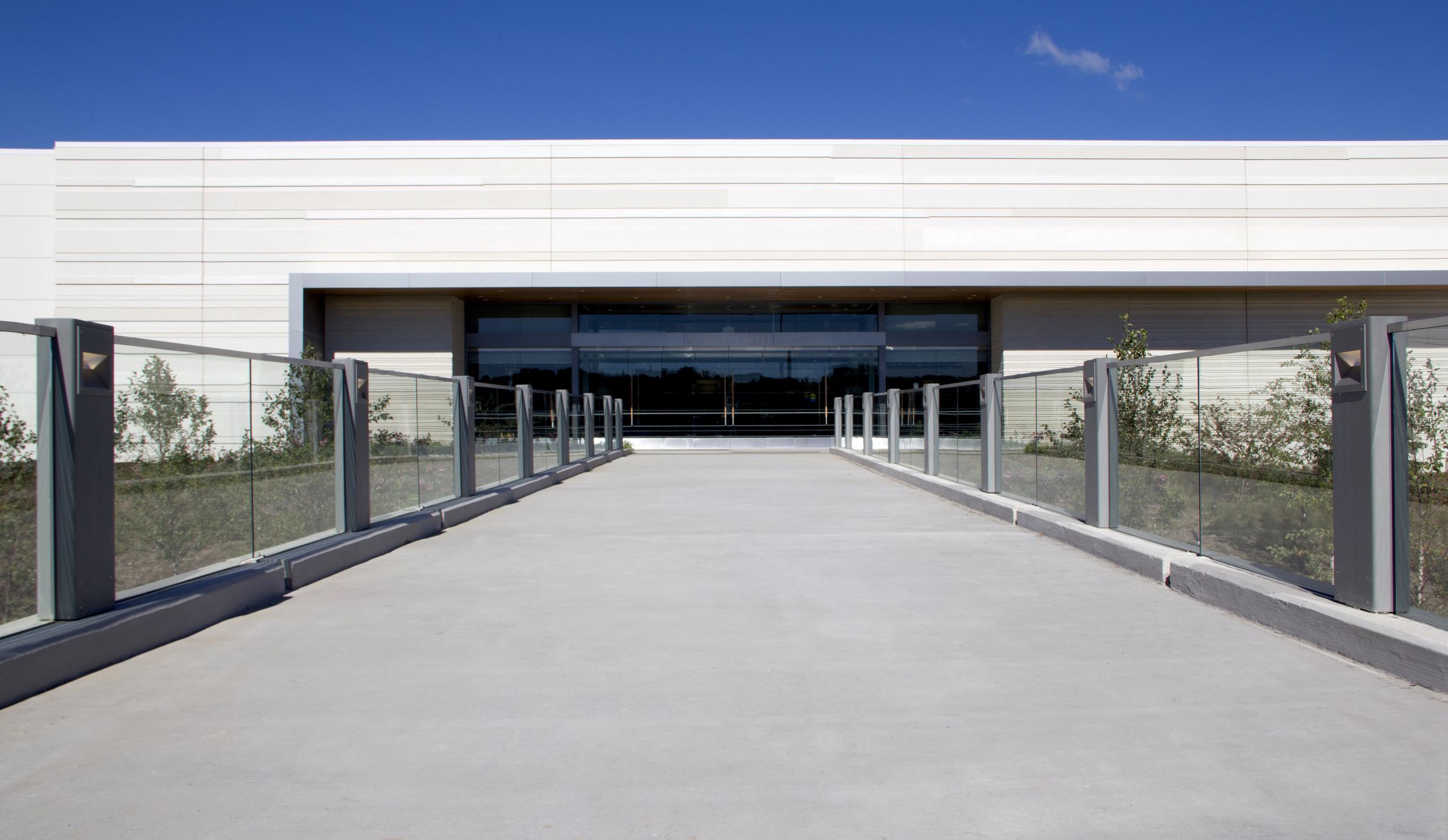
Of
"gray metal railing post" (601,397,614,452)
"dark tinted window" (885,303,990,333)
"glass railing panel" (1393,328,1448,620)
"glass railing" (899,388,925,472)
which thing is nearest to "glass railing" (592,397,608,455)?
"gray metal railing post" (601,397,614,452)

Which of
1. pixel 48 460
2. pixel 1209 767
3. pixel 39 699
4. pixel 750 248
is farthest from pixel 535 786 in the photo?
pixel 750 248

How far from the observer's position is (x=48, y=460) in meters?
5.75

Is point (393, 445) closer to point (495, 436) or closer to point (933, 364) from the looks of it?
point (495, 436)

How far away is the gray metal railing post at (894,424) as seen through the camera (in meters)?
22.6

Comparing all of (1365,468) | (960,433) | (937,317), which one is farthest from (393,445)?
(937,317)

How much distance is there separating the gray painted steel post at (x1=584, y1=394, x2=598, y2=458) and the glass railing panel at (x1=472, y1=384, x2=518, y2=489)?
869 cm

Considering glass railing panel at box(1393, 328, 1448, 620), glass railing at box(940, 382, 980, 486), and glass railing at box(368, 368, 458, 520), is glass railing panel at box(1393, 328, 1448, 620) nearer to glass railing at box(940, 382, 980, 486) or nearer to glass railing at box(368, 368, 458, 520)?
glass railing at box(368, 368, 458, 520)

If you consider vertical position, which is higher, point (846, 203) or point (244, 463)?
point (846, 203)

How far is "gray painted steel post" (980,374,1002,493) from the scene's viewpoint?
575 inches

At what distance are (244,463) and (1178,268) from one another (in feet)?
117

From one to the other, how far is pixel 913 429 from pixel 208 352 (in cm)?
1555

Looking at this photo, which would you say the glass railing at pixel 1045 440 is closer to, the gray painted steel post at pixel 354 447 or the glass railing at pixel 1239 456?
the glass railing at pixel 1239 456

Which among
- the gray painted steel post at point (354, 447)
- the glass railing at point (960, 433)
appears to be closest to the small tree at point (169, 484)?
the gray painted steel post at point (354, 447)

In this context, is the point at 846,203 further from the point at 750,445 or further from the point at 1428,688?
the point at 1428,688
